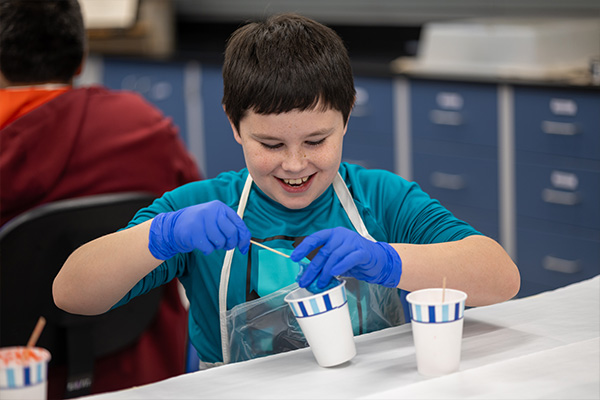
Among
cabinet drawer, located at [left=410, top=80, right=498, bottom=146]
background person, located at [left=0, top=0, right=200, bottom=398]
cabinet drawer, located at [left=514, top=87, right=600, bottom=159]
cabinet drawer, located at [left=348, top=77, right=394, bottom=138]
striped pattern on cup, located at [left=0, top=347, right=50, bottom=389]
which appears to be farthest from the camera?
cabinet drawer, located at [left=348, top=77, right=394, bottom=138]

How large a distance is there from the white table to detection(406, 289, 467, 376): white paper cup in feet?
0.06

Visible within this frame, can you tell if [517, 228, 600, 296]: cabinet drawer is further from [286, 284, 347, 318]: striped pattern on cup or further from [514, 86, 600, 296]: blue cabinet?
[286, 284, 347, 318]: striped pattern on cup

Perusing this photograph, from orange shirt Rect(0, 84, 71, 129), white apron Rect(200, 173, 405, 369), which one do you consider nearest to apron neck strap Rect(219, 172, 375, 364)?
white apron Rect(200, 173, 405, 369)

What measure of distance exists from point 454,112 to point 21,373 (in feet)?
8.71

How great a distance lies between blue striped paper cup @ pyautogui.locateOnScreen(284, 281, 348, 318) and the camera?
1.03 meters

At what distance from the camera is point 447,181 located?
3363mm

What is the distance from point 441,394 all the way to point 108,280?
0.51 m

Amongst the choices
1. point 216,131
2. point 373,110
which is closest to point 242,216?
point 373,110

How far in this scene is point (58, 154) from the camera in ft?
5.43

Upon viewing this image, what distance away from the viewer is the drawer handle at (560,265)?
2975 millimetres

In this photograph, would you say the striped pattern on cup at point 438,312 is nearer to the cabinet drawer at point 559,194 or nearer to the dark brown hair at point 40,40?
the dark brown hair at point 40,40

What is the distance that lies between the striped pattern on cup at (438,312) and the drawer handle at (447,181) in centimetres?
235

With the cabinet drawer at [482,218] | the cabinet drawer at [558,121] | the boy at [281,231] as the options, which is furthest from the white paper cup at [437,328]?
the cabinet drawer at [482,218]

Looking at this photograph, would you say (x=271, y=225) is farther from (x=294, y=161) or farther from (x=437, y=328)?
(x=437, y=328)
